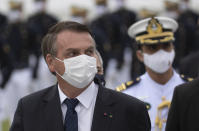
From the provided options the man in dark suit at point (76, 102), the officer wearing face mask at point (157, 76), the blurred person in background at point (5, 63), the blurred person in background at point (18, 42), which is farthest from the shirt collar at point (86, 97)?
the blurred person in background at point (18, 42)

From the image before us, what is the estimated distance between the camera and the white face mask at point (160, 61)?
505cm

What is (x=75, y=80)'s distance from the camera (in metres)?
3.80

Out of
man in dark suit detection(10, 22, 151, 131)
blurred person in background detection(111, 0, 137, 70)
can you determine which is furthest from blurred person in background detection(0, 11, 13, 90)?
man in dark suit detection(10, 22, 151, 131)

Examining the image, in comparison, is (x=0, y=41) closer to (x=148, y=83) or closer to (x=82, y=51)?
(x=148, y=83)

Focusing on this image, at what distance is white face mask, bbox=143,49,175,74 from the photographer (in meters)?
5.05

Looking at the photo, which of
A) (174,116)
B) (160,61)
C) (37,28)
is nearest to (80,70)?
(174,116)

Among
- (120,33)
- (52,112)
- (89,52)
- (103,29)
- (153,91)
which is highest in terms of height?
(89,52)

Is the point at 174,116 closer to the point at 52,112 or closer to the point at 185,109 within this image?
the point at 185,109

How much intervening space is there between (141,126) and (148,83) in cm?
146

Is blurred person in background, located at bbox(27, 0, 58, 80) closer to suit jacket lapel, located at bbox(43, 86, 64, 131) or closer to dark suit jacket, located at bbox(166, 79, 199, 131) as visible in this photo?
suit jacket lapel, located at bbox(43, 86, 64, 131)

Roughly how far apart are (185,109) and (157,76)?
1.49 meters

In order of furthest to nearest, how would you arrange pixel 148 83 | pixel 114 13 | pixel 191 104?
pixel 114 13, pixel 148 83, pixel 191 104

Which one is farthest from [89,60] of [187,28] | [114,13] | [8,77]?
[114,13]

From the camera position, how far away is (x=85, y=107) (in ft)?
12.2
